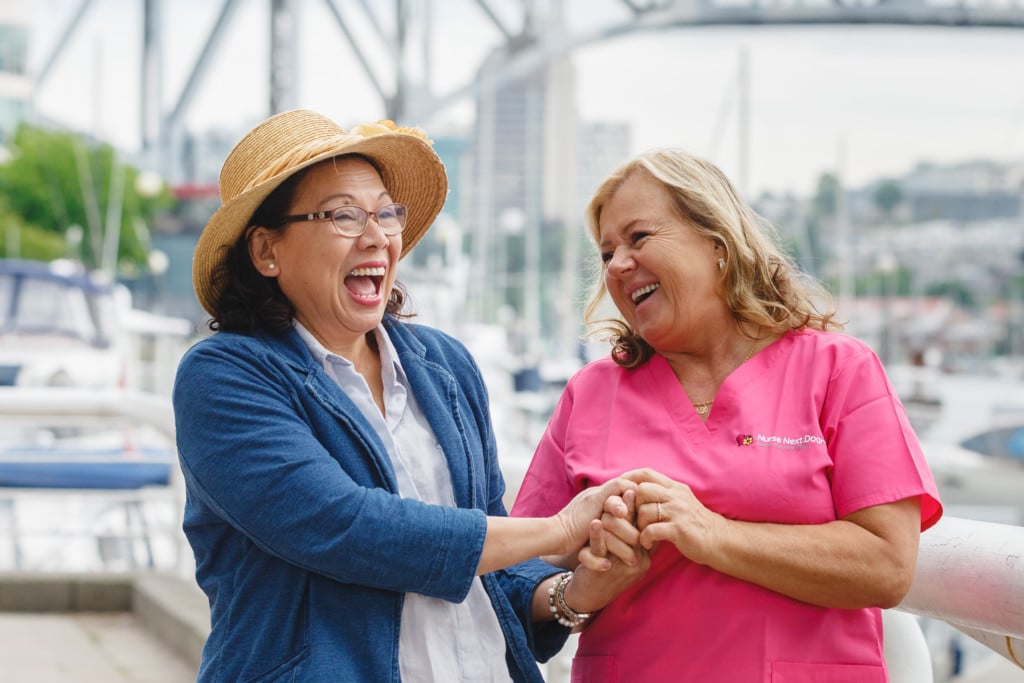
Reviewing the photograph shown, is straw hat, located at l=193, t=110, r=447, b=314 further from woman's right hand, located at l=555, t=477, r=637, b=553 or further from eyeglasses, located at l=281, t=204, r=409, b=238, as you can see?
woman's right hand, located at l=555, t=477, r=637, b=553

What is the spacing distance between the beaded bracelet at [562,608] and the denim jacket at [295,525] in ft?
0.88

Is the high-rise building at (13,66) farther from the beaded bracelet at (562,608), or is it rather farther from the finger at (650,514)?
the finger at (650,514)

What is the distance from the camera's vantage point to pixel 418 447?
73.4 inches

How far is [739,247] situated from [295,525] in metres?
0.77

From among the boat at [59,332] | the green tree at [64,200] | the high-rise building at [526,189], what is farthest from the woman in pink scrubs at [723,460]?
Answer: the green tree at [64,200]

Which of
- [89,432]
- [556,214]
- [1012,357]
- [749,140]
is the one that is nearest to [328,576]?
[89,432]

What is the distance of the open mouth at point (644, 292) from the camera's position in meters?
1.88

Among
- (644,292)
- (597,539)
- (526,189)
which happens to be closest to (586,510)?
(597,539)

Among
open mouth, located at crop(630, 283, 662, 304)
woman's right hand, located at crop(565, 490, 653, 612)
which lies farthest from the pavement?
open mouth, located at crop(630, 283, 662, 304)

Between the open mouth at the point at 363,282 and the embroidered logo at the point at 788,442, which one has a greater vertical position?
the open mouth at the point at 363,282

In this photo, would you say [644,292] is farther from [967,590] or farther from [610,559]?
[967,590]

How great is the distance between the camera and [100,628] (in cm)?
470

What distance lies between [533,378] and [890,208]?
34068 mm

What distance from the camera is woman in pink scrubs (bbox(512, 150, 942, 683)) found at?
165 cm
